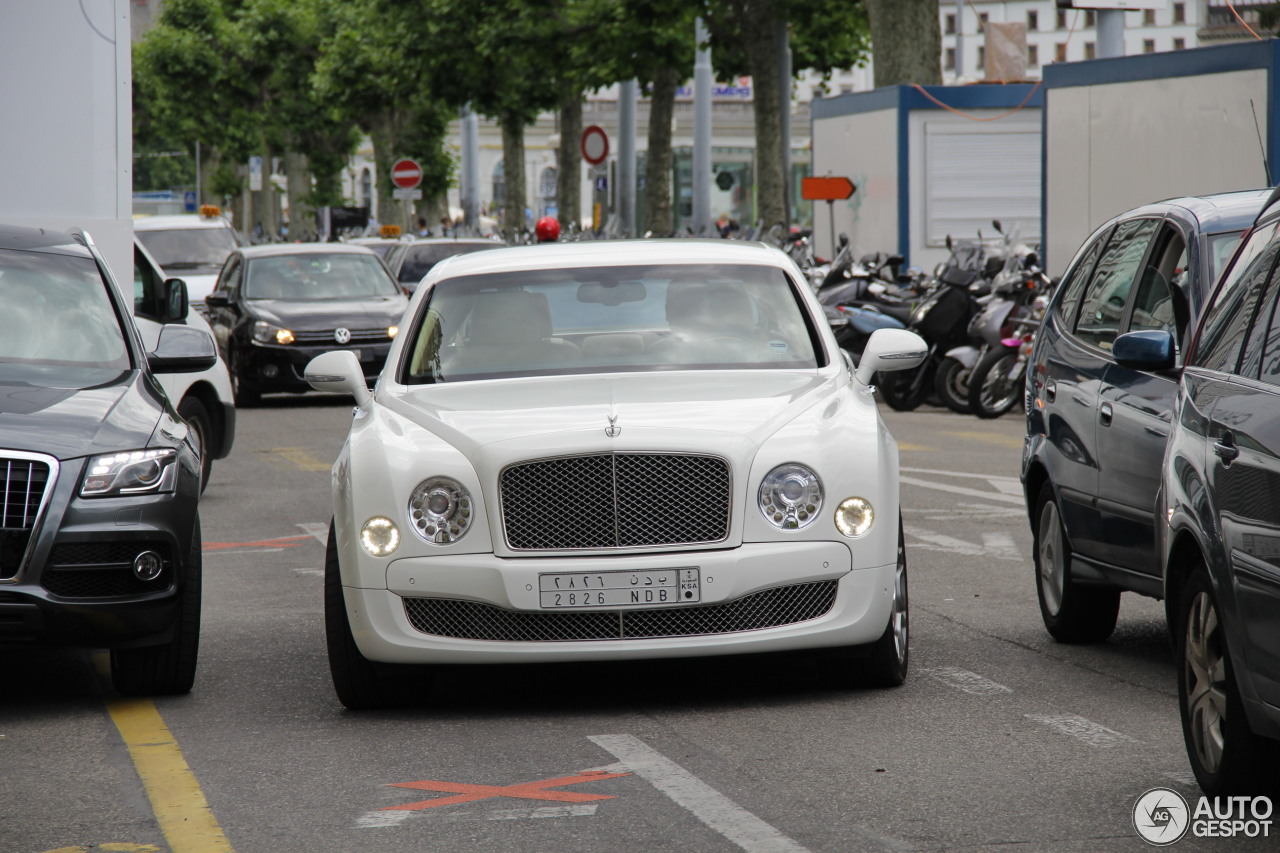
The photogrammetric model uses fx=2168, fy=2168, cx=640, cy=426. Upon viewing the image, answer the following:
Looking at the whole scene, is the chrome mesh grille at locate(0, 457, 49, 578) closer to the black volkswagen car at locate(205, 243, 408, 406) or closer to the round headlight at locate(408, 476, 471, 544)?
the round headlight at locate(408, 476, 471, 544)

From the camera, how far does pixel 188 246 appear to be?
28.5 metres

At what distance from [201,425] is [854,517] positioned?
790 cm

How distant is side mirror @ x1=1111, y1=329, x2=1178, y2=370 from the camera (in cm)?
621

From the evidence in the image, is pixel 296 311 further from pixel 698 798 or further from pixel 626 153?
pixel 626 153

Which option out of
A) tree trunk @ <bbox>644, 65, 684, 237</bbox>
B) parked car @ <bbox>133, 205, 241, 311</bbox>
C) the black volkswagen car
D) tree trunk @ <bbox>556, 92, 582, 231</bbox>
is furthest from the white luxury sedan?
tree trunk @ <bbox>556, 92, 582, 231</bbox>

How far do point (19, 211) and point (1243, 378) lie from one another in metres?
9.00

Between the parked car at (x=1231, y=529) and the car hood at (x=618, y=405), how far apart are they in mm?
1541

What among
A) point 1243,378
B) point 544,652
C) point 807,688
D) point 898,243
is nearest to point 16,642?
point 544,652

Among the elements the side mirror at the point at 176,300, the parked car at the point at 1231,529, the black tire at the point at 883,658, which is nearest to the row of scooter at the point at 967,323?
the side mirror at the point at 176,300

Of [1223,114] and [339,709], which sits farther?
[1223,114]

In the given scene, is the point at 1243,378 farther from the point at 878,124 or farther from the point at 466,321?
the point at 878,124

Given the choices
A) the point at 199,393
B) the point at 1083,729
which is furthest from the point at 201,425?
the point at 1083,729

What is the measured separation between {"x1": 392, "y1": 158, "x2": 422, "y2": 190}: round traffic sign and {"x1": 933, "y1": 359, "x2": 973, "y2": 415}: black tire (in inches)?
1051

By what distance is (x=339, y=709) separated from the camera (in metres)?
6.95
